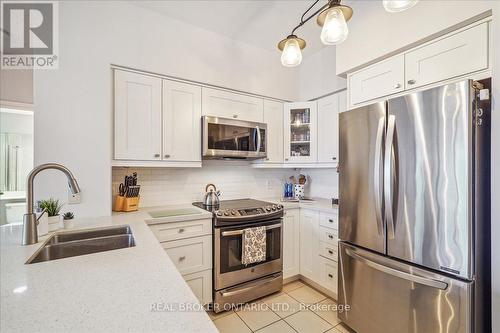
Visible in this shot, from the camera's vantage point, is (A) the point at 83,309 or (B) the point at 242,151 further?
(B) the point at 242,151

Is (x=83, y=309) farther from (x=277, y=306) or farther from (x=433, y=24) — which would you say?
(x=433, y=24)

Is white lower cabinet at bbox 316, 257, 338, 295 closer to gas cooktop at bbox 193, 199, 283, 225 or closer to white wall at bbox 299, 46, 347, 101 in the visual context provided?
gas cooktop at bbox 193, 199, 283, 225

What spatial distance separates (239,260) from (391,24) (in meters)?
2.33

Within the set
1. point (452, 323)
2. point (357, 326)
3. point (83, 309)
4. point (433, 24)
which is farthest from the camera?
point (357, 326)

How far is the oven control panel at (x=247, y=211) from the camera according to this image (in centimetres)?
208

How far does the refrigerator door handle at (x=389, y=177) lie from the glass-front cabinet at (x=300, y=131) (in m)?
1.32

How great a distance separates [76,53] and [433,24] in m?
2.61

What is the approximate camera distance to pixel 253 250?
2191mm

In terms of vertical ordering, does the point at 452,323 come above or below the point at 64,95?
below

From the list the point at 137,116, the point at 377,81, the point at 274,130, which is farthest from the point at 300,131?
the point at 137,116

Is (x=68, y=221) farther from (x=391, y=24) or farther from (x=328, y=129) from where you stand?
(x=391, y=24)

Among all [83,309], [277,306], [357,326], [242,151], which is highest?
[242,151]

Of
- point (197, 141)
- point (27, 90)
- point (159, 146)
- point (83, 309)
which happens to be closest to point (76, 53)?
point (159, 146)

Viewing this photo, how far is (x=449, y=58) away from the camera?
1426 mm
